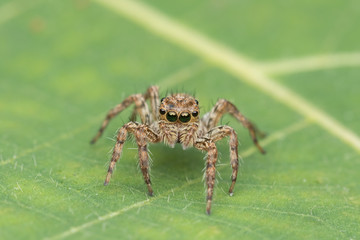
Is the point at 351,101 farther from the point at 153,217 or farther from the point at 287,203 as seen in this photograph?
the point at 153,217

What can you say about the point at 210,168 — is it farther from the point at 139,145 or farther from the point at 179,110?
the point at 179,110

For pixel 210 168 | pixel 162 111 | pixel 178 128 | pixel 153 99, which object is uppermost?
pixel 153 99

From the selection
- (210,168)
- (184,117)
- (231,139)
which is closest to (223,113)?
(184,117)

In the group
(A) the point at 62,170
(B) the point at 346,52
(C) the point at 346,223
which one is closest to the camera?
(C) the point at 346,223

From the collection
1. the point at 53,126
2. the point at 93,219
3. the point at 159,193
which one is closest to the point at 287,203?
the point at 159,193

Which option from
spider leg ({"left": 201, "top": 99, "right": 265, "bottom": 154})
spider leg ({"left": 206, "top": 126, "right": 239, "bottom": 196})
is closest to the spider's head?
spider leg ({"left": 206, "top": 126, "right": 239, "bottom": 196})

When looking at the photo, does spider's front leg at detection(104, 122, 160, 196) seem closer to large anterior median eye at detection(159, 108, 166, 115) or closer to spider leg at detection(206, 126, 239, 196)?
large anterior median eye at detection(159, 108, 166, 115)
